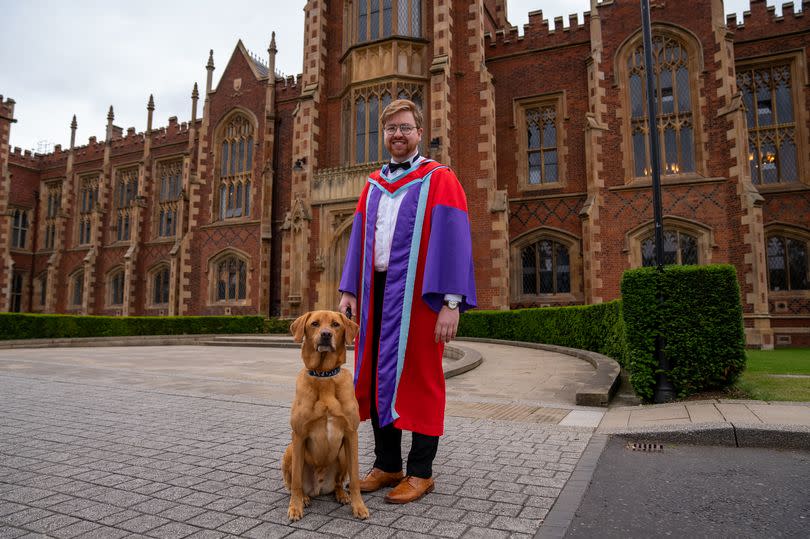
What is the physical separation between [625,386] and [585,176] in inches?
492

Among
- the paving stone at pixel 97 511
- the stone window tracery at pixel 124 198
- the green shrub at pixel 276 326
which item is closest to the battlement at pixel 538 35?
the green shrub at pixel 276 326

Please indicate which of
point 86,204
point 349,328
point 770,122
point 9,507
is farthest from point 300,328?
point 86,204

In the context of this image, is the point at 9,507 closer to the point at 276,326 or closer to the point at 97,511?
the point at 97,511

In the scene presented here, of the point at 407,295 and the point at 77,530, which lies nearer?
the point at 77,530

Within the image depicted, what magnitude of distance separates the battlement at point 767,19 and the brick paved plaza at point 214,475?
18.5 meters

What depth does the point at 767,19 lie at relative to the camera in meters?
16.7

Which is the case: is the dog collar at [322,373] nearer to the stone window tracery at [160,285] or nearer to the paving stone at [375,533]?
the paving stone at [375,533]

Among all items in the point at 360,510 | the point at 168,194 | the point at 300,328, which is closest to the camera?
the point at 360,510

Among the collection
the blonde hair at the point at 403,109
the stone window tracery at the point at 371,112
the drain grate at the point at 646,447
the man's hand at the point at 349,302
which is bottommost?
the drain grate at the point at 646,447

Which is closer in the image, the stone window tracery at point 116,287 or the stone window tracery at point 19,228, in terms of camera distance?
the stone window tracery at point 116,287

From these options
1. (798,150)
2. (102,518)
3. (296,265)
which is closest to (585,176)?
(798,150)

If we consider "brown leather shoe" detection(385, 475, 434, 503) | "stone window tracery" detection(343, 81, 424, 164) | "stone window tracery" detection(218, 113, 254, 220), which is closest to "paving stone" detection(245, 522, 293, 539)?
"brown leather shoe" detection(385, 475, 434, 503)

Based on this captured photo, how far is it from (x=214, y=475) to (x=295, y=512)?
0.95m

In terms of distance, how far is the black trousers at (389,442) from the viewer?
117 inches
